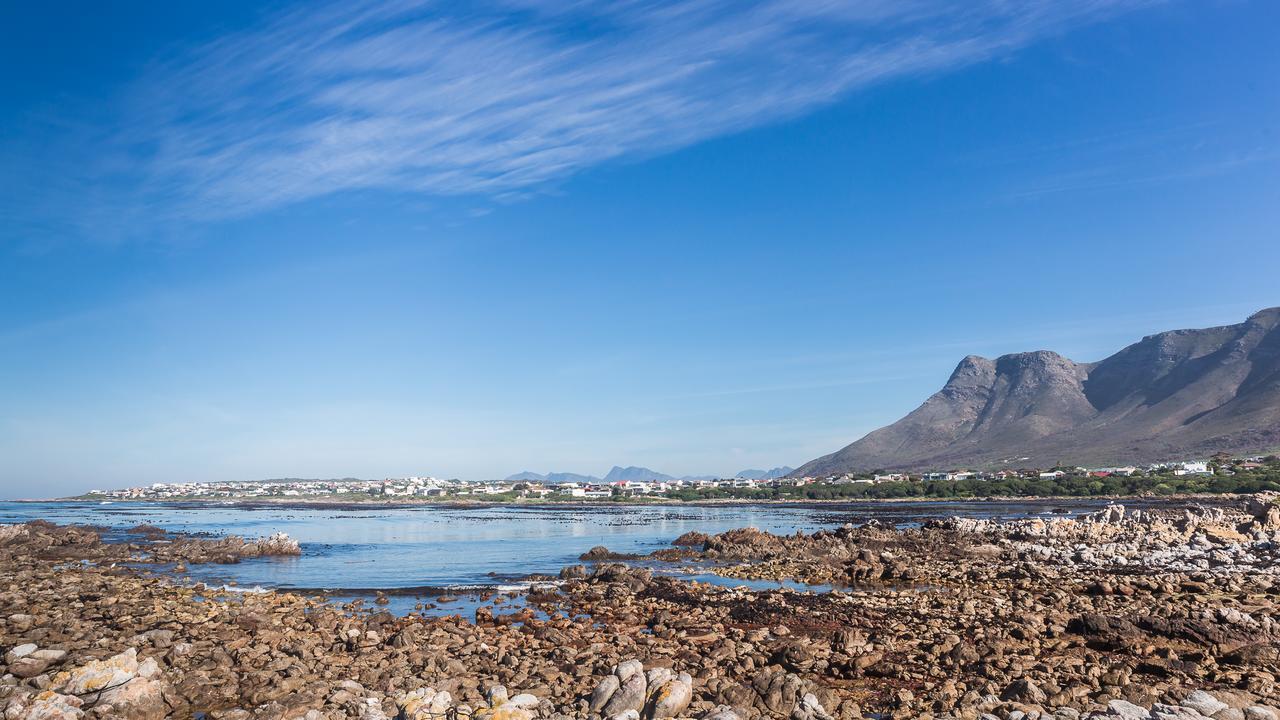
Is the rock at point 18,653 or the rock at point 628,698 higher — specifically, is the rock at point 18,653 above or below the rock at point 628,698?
above

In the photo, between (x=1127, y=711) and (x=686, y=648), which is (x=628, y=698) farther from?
(x=1127, y=711)

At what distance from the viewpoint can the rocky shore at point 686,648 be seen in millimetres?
10773

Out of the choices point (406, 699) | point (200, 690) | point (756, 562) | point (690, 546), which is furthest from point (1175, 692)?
point (690, 546)

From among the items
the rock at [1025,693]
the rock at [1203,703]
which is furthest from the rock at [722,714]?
the rock at [1203,703]

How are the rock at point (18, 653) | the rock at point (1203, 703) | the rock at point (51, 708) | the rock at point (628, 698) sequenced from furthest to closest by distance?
the rock at point (18, 653), the rock at point (628, 698), the rock at point (1203, 703), the rock at point (51, 708)

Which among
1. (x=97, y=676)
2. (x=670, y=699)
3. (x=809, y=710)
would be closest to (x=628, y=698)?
(x=670, y=699)

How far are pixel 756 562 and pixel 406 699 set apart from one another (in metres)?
23.8

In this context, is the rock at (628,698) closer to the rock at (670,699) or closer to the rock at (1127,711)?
the rock at (670,699)

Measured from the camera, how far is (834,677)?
43.9 feet

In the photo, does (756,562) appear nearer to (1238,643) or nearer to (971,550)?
(971,550)

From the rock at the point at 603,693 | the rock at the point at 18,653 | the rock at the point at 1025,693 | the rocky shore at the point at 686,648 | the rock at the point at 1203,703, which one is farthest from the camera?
the rock at the point at 18,653

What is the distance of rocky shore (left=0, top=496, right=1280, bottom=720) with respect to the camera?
1077 cm

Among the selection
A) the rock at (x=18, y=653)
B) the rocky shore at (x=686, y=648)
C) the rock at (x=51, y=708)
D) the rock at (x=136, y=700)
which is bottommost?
the rocky shore at (x=686, y=648)

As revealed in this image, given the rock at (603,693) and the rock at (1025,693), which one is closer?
the rock at (603,693)
